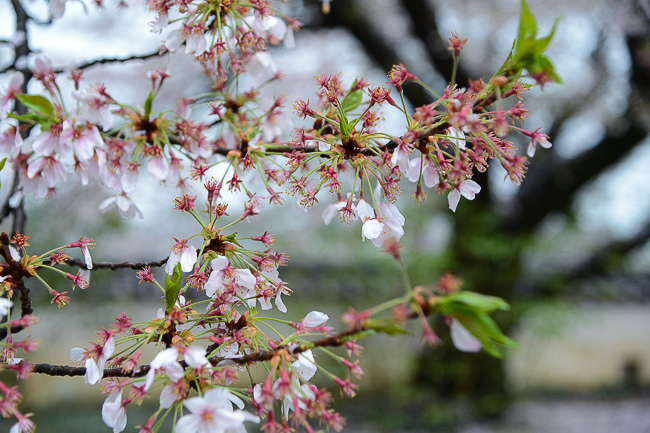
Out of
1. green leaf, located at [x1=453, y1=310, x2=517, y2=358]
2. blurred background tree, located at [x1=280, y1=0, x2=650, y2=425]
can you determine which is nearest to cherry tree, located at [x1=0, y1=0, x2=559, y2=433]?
green leaf, located at [x1=453, y1=310, x2=517, y2=358]

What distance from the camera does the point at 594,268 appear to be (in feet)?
10.5

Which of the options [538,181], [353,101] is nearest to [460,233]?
[538,181]

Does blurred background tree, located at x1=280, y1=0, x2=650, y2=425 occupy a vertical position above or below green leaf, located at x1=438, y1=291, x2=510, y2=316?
below

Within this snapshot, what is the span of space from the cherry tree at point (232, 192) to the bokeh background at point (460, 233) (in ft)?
7.28

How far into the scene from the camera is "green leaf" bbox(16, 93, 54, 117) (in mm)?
478

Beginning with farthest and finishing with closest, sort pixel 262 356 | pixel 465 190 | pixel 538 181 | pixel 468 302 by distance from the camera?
1. pixel 538 181
2. pixel 465 190
3. pixel 262 356
4. pixel 468 302

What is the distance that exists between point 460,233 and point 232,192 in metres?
2.59

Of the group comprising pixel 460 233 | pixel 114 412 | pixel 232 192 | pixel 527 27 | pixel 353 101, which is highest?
pixel 527 27

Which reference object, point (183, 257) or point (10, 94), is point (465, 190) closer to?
point (183, 257)

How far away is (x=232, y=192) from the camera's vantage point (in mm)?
611

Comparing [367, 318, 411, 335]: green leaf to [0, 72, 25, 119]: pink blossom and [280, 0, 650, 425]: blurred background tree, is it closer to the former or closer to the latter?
[0, 72, 25, 119]: pink blossom

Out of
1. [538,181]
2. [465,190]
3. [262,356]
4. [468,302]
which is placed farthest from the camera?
[538,181]

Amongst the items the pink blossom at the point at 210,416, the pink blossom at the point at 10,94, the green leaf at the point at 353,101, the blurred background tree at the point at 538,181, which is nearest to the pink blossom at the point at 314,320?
the pink blossom at the point at 210,416

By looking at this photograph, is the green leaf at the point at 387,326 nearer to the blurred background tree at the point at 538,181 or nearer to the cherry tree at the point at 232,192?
the cherry tree at the point at 232,192
